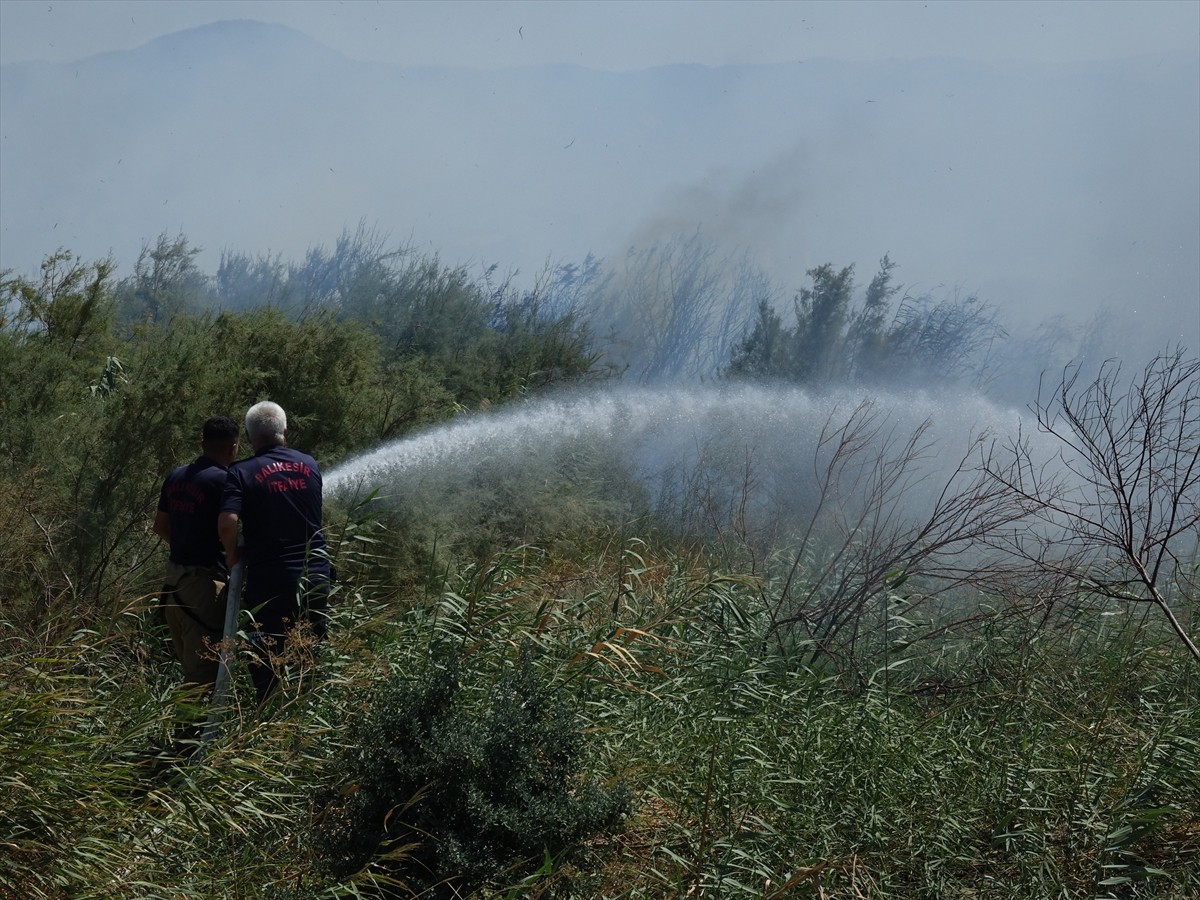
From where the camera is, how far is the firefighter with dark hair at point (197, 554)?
17.7 ft

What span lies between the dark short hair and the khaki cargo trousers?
604 mm

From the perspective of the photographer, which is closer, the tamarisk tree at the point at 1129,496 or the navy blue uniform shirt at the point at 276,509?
the navy blue uniform shirt at the point at 276,509

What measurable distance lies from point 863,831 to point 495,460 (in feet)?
17.7

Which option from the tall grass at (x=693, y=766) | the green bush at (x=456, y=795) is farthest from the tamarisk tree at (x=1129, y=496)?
the green bush at (x=456, y=795)

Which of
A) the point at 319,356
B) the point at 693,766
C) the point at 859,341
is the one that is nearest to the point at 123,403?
the point at 319,356

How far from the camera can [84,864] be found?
12.7 feet

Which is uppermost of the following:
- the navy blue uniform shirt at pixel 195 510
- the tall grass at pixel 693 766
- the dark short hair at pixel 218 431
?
the dark short hair at pixel 218 431

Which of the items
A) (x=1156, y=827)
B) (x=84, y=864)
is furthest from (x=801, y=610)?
(x=84, y=864)

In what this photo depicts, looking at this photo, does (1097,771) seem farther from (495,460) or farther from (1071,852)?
(495,460)

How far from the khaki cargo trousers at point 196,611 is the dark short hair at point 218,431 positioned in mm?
604

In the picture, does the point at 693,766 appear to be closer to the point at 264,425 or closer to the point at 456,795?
the point at 456,795

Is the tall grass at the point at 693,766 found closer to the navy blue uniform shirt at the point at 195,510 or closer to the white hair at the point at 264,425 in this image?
the navy blue uniform shirt at the point at 195,510

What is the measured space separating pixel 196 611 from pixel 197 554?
0.27m

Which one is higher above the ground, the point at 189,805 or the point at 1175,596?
the point at 1175,596
